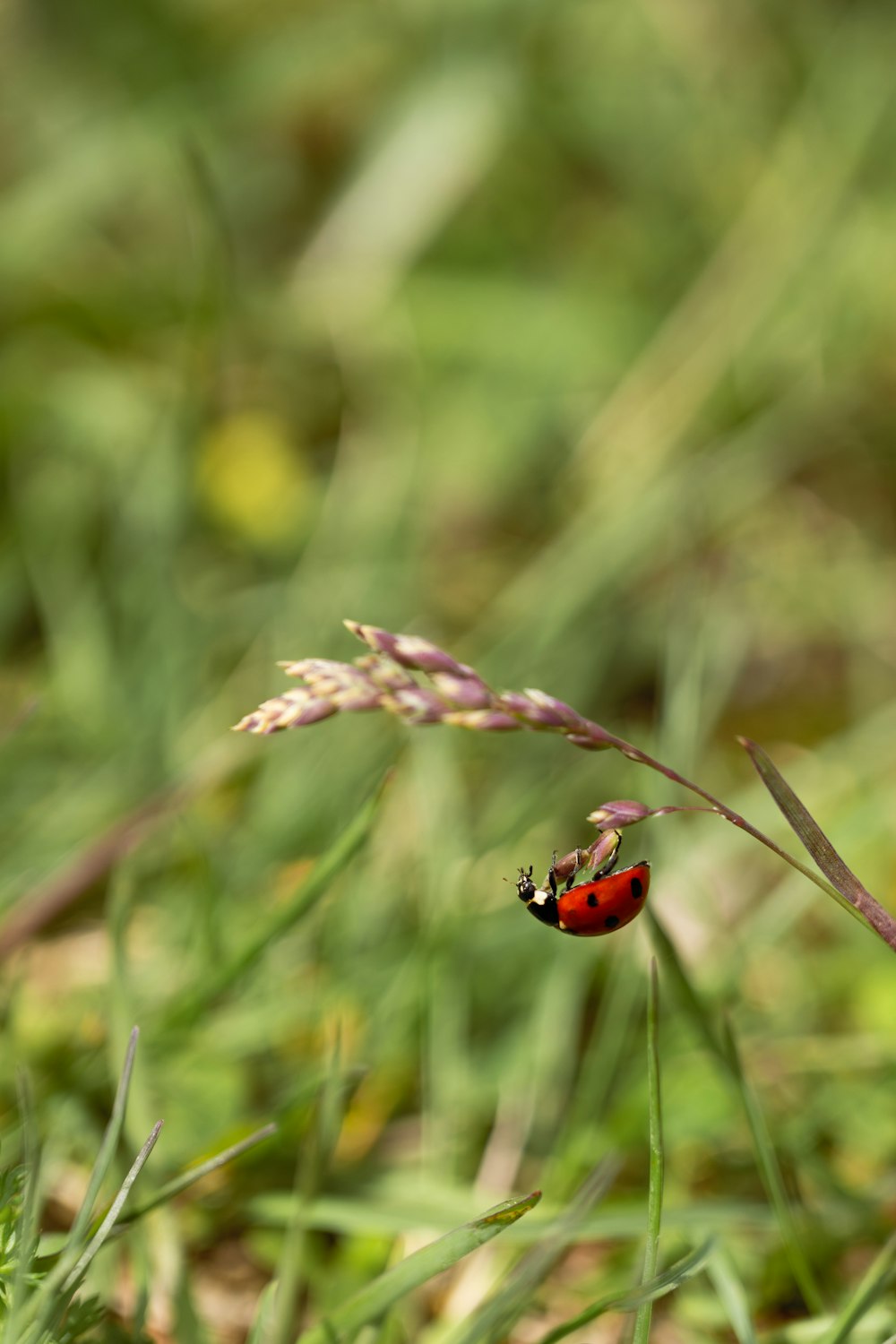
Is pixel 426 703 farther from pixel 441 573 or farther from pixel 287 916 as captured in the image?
pixel 441 573

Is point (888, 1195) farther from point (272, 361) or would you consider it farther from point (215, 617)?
point (272, 361)

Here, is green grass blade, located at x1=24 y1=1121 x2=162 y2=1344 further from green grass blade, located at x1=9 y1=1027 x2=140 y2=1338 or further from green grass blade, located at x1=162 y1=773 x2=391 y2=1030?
green grass blade, located at x1=162 y1=773 x2=391 y2=1030

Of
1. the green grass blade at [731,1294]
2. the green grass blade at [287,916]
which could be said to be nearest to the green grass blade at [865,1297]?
the green grass blade at [731,1294]

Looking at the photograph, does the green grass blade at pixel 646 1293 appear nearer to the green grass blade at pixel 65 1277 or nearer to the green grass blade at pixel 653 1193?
the green grass blade at pixel 653 1193

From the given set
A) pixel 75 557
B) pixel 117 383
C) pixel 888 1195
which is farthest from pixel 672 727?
pixel 117 383

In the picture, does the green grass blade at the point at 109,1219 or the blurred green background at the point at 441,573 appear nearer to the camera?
the green grass blade at the point at 109,1219

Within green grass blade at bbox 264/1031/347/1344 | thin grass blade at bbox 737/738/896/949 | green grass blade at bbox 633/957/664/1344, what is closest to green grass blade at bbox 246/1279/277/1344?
green grass blade at bbox 264/1031/347/1344
